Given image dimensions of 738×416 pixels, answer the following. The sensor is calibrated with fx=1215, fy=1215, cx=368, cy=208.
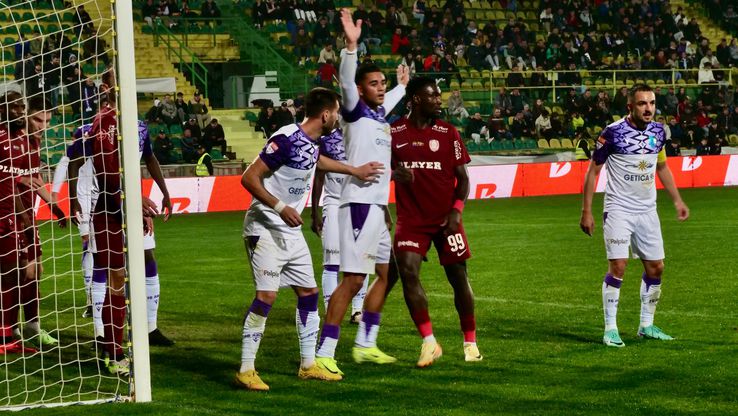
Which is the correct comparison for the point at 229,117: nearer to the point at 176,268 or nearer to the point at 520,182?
the point at 520,182

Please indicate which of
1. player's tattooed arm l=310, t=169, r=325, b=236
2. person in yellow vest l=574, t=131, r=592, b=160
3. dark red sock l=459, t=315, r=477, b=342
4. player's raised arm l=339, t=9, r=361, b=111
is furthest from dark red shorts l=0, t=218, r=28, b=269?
person in yellow vest l=574, t=131, r=592, b=160

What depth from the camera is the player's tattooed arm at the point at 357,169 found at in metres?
8.15

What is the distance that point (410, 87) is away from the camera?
8.73m

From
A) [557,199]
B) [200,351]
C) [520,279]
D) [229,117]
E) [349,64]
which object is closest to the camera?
[349,64]

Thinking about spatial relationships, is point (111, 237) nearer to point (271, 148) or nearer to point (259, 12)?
point (271, 148)

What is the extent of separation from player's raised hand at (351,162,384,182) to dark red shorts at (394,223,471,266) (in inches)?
30.3

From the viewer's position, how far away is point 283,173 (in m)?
7.98

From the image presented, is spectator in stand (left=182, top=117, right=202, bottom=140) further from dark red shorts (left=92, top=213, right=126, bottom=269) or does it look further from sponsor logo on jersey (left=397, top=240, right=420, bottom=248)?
sponsor logo on jersey (left=397, top=240, right=420, bottom=248)

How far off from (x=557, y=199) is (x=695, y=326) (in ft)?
55.8

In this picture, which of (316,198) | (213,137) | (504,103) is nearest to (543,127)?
(504,103)

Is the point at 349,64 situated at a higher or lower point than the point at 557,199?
higher

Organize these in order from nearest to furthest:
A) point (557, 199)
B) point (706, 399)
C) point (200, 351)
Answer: point (706, 399) → point (200, 351) → point (557, 199)

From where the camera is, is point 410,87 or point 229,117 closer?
point 410,87

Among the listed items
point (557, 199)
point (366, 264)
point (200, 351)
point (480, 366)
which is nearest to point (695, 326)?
point (480, 366)
